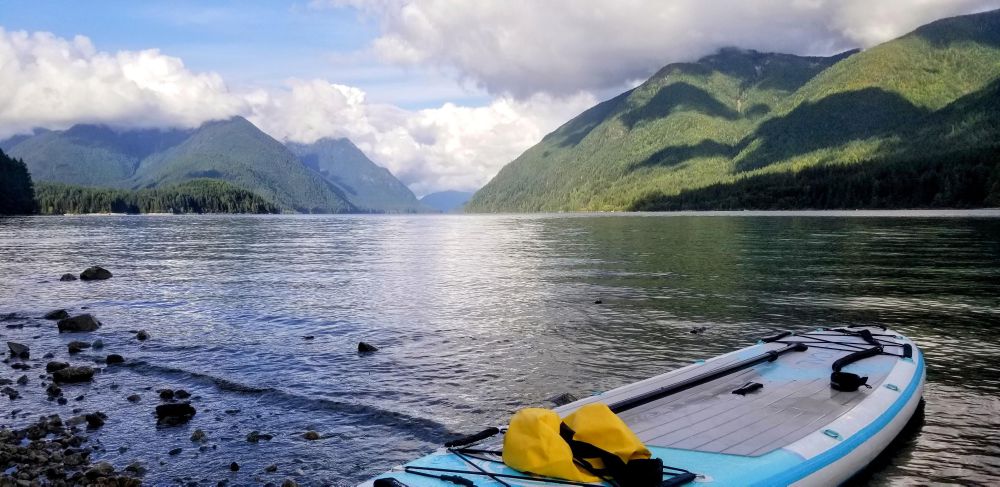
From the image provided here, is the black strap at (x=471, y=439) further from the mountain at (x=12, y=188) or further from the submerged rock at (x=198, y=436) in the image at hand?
the mountain at (x=12, y=188)

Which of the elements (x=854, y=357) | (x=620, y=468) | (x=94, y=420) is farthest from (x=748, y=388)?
(x=94, y=420)

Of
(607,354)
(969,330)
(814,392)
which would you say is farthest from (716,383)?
(969,330)

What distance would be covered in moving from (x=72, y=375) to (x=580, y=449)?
52.4ft

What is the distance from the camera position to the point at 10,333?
25.1 meters

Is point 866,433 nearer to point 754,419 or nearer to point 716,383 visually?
point 754,419

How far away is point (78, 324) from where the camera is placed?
25.4 metres

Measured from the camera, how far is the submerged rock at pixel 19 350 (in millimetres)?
20781

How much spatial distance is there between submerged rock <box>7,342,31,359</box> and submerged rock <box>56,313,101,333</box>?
13.1 feet

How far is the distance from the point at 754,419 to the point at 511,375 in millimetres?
8358

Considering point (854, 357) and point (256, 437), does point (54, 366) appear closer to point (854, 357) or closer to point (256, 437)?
point (256, 437)

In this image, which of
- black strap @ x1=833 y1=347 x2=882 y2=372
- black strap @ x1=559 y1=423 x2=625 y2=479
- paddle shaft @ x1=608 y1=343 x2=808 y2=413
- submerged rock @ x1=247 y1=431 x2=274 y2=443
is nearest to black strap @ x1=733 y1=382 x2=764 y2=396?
paddle shaft @ x1=608 y1=343 x2=808 y2=413

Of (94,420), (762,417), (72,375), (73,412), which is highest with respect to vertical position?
(762,417)

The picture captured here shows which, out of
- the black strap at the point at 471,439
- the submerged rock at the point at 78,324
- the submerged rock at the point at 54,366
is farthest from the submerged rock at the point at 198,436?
the submerged rock at the point at 78,324

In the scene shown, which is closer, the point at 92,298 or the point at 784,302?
the point at 784,302
